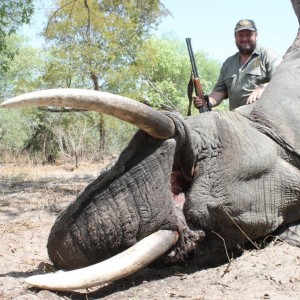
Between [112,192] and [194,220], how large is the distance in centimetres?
68

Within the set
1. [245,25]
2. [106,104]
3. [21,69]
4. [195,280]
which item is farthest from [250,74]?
[21,69]

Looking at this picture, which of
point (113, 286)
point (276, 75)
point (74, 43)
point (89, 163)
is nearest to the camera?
point (113, 286)

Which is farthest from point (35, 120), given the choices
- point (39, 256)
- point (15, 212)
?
point (39, 256)

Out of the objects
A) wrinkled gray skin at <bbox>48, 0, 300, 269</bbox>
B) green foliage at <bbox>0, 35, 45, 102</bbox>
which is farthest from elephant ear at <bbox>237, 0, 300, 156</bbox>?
green foliage at <bbox>0, 35, 45, 102</bbox>

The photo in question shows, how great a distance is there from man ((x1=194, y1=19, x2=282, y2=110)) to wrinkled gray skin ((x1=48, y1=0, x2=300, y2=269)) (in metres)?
1.75

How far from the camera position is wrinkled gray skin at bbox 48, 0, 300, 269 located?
3711mm

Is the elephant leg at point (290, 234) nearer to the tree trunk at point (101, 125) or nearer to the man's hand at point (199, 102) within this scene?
the man's hand at point (199, 102)

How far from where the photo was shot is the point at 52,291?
3543mm

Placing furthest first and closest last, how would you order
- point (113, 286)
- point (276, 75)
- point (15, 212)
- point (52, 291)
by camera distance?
point (15, 212), point (276, 75), point (113, 286), point (52, 291)

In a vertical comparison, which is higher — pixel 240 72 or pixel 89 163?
pixel 240 72

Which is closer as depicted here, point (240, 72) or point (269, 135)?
point (269, 135)

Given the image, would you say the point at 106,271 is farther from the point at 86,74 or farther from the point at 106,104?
the point at 86,74

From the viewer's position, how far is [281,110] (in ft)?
15.1

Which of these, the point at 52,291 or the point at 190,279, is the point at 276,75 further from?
the point at 52,291
